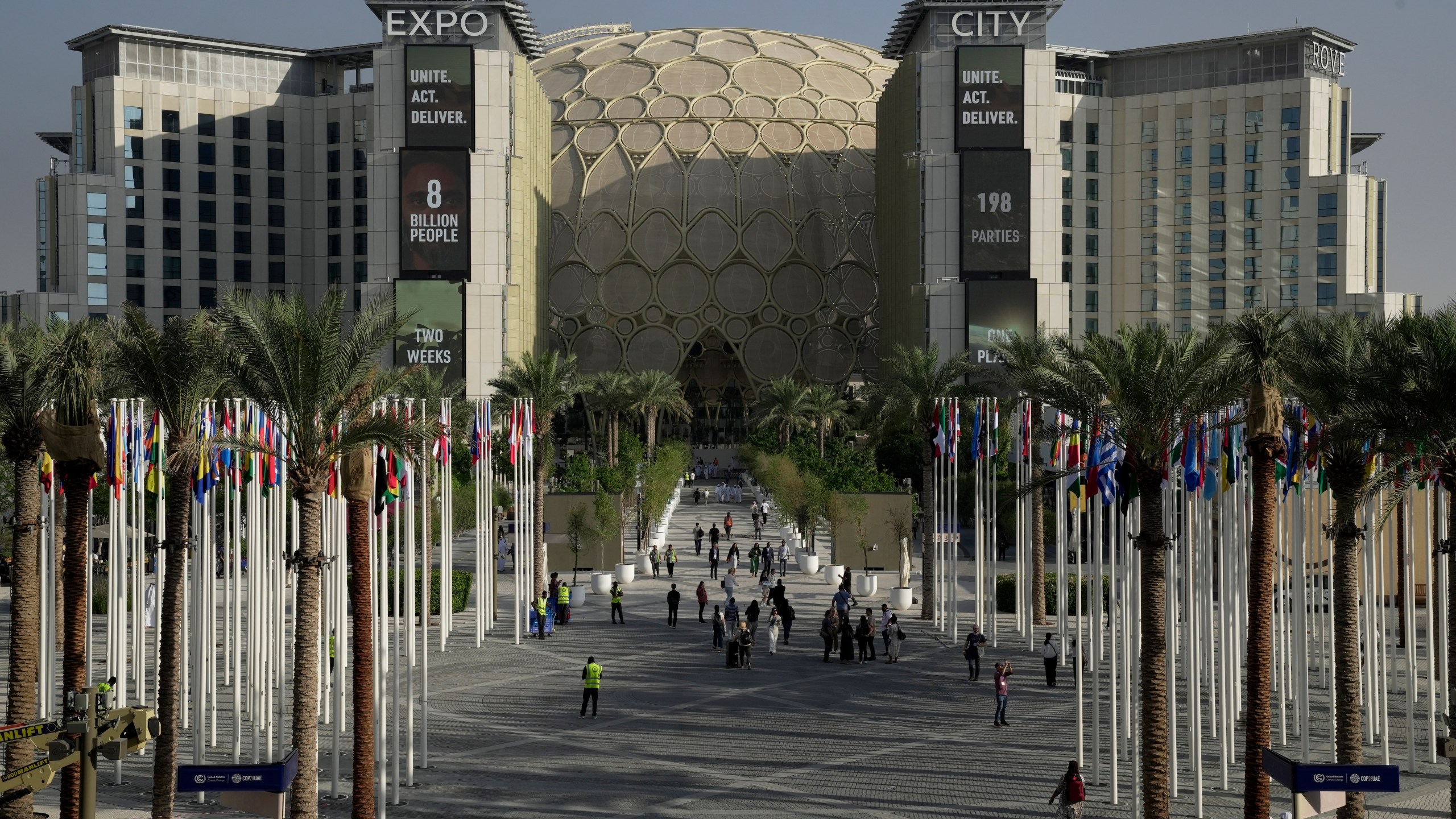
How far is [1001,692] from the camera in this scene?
26734mm

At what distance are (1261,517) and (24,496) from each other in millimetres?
17888

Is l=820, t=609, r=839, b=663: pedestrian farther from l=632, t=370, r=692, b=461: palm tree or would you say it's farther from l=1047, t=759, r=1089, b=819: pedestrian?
l=632, t=370, r=692, b=461: palm tree

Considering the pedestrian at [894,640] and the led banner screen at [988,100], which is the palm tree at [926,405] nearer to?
the pedestrian at [894,640]

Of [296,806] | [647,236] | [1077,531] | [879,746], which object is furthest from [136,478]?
[647,236]

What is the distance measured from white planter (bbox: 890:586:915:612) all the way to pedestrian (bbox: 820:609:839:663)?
9.06 metres

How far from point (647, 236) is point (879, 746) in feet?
272

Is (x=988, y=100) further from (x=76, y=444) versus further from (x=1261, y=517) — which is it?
(x=76, y=444)

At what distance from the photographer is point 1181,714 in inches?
1102

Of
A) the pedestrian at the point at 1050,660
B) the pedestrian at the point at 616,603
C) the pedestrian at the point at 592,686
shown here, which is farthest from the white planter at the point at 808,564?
the pedestrian at the point at 592,686

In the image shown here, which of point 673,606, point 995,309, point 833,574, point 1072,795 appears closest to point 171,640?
point 1072,795

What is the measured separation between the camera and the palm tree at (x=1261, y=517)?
18.8 m

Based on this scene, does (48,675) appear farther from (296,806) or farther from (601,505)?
(601,505)

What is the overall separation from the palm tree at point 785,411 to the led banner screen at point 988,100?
17.6 metres

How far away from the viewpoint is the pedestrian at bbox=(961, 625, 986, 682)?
31.0m
